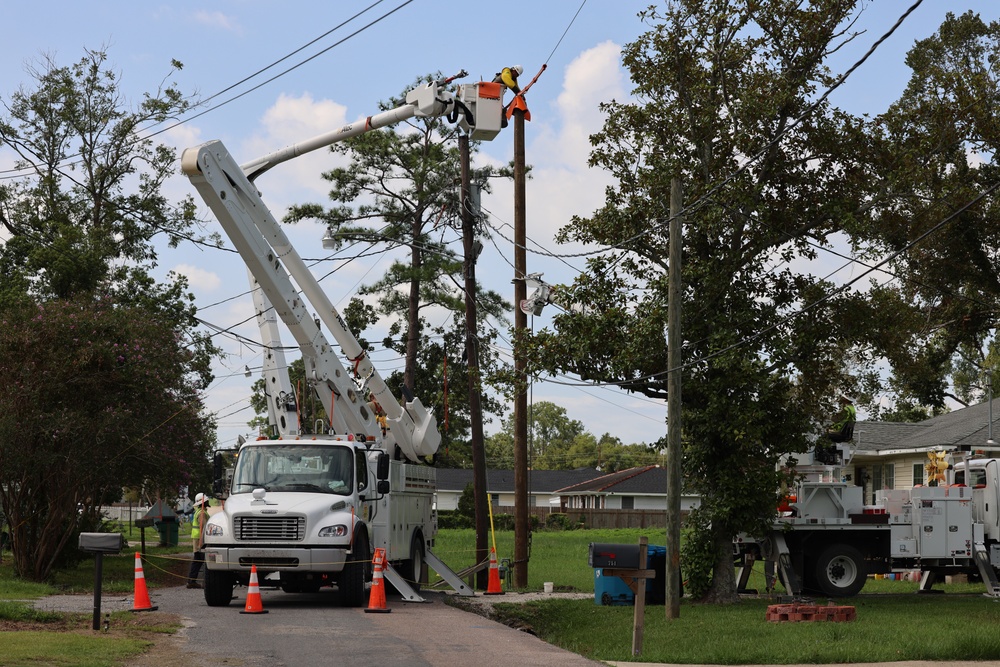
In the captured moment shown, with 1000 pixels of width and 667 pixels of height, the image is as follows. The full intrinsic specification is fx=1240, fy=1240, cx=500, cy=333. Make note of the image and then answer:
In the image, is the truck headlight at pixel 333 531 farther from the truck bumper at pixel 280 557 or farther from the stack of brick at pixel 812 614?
the stack of brick at pixel 812 614

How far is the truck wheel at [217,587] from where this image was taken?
18891mm

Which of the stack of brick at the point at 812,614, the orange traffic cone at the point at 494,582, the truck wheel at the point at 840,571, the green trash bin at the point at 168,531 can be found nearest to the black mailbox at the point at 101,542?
the stack of brick at the point at 812,614

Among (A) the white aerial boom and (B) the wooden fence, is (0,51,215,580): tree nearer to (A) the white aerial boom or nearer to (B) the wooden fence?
(A) the white aerial boom

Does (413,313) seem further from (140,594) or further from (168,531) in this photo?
(140,594)

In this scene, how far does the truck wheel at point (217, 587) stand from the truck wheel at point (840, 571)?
1061 cm

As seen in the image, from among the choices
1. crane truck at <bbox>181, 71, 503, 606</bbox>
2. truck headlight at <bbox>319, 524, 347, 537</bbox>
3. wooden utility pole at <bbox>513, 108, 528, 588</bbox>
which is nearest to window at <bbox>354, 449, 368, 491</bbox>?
crane truck at <bbox>181, 71, 503, 606</bbox>

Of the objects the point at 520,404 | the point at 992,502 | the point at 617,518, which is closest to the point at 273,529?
the point at 520,404

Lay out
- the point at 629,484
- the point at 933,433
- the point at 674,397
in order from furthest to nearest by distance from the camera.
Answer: the point at 629,484 → the point at 933,433 → the point at 674,397

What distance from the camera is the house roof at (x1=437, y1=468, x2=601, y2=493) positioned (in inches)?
3364

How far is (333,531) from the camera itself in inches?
739

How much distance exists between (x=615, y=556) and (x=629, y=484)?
229 feet

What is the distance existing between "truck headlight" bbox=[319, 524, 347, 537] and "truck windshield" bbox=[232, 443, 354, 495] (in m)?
0.86

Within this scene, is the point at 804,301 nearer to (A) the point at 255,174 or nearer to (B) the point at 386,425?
(B) the point at 386,425

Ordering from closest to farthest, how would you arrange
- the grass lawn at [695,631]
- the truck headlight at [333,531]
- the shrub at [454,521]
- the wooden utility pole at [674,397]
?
the grass lawn at [695,631], the wooden utility pole at [674,397], the truck headlight at [333,531], the shrub at [454,521]
